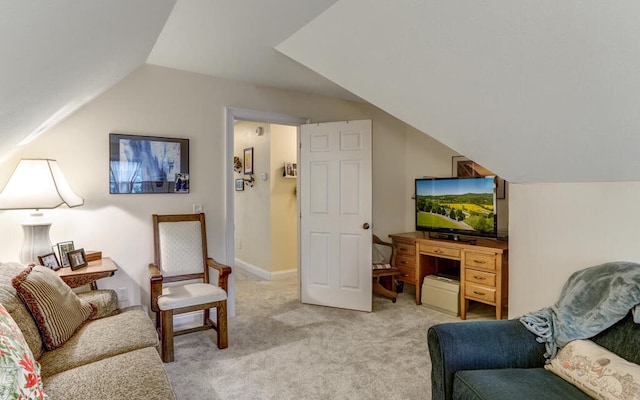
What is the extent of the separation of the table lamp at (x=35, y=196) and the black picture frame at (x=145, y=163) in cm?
46

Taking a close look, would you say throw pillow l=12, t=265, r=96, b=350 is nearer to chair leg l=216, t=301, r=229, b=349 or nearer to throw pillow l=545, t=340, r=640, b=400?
chair leg l=216, t=301, r=229, b=349

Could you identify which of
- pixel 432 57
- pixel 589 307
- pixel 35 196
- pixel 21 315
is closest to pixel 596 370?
pixel 589 307

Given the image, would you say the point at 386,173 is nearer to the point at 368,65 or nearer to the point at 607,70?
the point at 368,65

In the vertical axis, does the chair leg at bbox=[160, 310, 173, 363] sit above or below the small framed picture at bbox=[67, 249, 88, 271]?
below

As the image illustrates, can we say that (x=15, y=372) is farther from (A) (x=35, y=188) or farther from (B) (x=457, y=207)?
(B) (x=457, y=207)

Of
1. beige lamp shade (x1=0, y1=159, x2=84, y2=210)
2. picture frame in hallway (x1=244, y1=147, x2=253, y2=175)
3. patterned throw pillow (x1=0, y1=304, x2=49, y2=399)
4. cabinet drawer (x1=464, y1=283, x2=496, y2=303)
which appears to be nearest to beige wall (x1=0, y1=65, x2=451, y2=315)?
beige lamp shade (x1=0, y1=159, x2=84, y2=210)

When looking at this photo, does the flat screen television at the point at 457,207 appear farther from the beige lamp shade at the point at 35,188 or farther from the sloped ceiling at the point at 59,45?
the beige lamp shade at the point at 35,188

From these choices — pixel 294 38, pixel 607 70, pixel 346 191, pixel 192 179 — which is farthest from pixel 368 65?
pixel 192 179

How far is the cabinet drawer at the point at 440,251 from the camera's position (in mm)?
3529

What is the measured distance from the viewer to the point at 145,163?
3.16 meters

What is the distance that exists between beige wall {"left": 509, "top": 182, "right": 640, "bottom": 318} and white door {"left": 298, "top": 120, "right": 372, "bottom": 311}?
4.90ft

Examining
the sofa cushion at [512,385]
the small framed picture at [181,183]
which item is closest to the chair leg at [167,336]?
the small framed picture at [181,183]

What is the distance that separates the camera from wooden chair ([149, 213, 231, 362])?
2.59m

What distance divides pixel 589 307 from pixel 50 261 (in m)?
3.23
